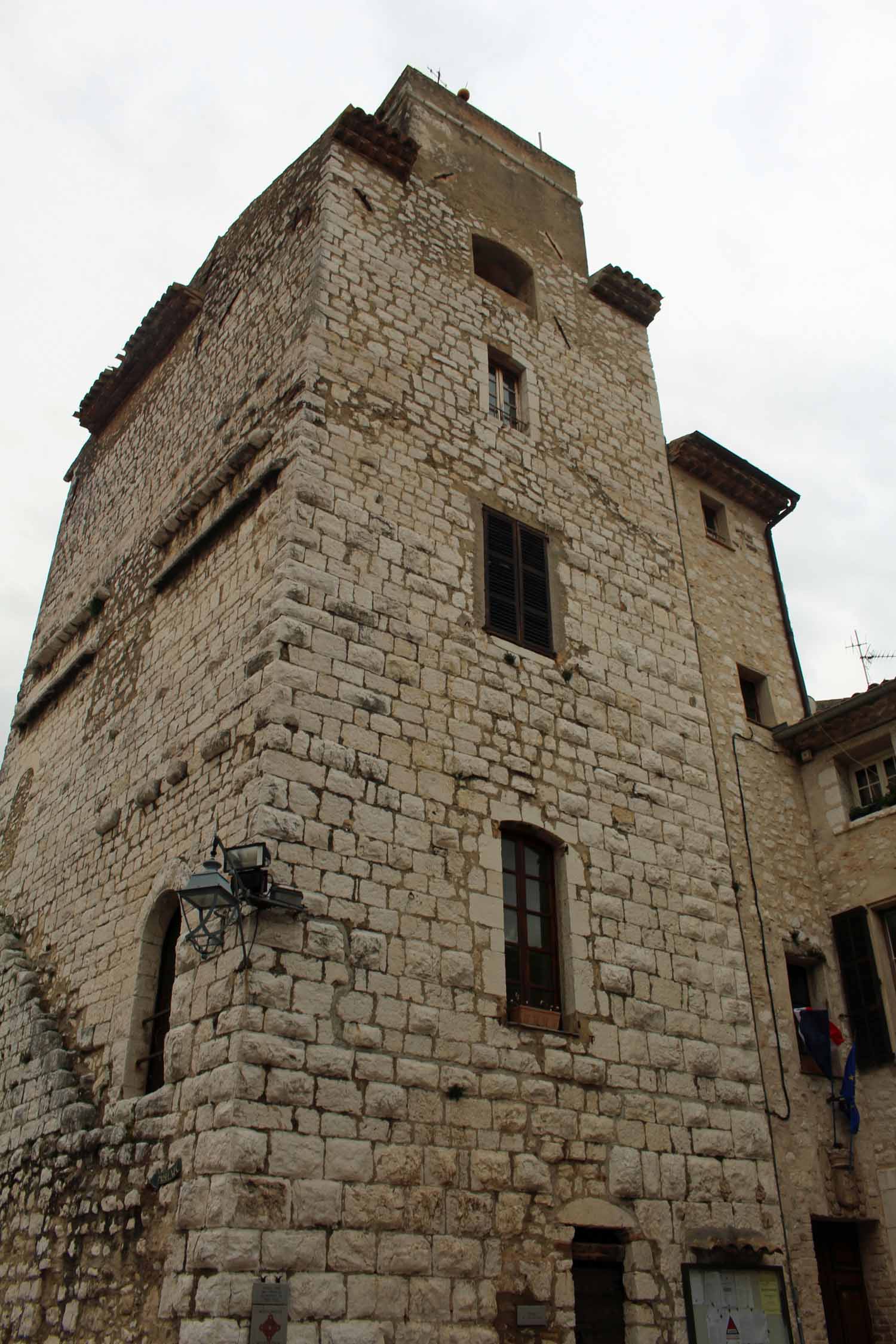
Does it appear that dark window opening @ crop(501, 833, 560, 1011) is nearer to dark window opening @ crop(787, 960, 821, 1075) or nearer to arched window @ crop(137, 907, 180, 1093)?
arched window @ crop(137, 907, 180, 1093)

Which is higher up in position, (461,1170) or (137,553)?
(137,553)

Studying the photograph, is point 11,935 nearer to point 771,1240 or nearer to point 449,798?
point 449,798

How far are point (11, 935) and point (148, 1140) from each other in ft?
14.9

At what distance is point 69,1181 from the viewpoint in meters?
8.30

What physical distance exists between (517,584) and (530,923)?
3.30 meters

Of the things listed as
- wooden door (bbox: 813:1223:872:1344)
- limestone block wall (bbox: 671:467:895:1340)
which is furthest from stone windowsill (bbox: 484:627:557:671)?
wooden door (bbox: 813:1223:872:1344)

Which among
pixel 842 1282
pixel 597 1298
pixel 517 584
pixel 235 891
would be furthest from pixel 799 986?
pixel 235 891

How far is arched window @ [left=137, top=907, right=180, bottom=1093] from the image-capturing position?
8.26 metres

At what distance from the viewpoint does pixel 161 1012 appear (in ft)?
27.9

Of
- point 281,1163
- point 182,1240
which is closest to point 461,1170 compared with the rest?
point 281,1163

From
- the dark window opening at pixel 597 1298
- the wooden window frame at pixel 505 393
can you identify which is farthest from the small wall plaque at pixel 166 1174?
the wooden window frame at pixel 505 393

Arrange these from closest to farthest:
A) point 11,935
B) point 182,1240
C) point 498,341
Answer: point 182,1240
point 11,935
point 498,341

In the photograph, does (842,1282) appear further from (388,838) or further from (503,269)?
(503,269)

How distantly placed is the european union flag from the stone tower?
1713 mm
